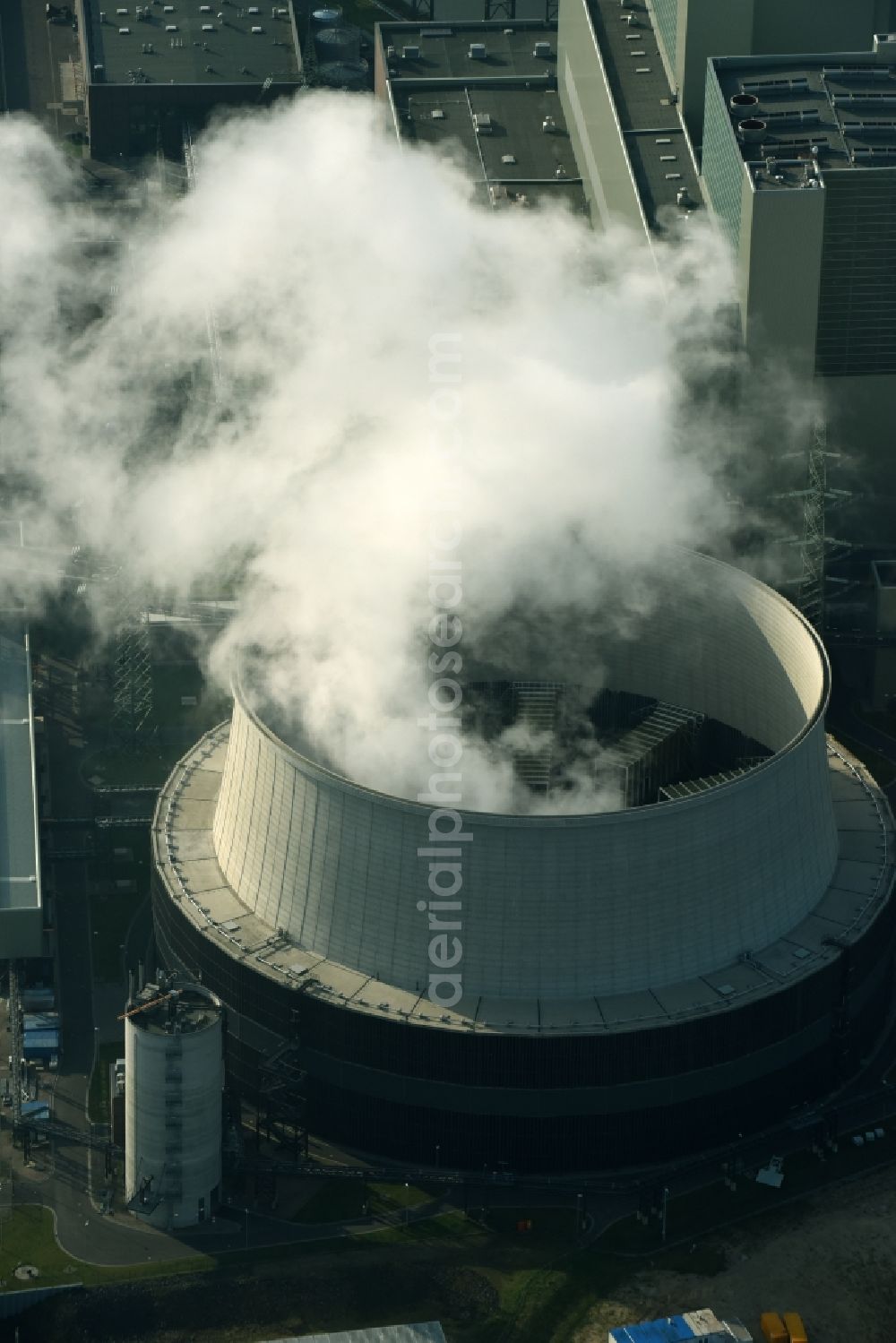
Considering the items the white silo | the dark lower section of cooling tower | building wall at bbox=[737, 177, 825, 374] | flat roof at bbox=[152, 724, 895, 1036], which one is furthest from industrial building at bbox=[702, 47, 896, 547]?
the white silo

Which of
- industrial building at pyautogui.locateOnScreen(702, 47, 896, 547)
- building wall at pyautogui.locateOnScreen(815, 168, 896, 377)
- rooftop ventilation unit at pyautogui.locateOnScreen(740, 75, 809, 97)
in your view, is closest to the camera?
Answer: industrial building at pyautogui.locateOnScreen(702, 47, 896, 547)

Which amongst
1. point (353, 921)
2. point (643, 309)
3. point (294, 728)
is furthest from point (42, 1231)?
point (643, 309)

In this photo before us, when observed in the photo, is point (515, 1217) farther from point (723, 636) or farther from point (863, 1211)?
point (723, 636)

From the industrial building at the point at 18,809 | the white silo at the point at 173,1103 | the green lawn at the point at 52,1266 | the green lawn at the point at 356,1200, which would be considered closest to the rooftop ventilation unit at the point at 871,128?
the industrial building at the point at 18,809

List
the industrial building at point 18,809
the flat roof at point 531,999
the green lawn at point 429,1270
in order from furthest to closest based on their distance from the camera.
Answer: the industrial building at point 18,809
the flat roof at point 531,999
the green lawn at point 429,1270

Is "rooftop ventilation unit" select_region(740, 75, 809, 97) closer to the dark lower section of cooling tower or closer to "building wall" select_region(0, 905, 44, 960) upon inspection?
the dark lower section of cooling tower

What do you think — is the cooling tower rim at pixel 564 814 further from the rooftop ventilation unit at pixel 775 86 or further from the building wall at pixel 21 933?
the rooftop ventilation unit at pixel 775 86

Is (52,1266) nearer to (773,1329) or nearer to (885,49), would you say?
(773,1329)

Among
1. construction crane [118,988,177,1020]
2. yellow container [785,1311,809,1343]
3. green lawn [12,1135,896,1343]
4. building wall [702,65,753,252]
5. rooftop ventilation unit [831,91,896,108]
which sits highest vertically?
rooftop ventilation unit [831,91,896,108]
